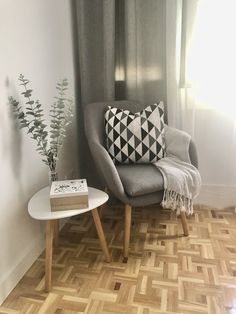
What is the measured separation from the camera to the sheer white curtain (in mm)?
2051

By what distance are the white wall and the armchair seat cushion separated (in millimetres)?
502

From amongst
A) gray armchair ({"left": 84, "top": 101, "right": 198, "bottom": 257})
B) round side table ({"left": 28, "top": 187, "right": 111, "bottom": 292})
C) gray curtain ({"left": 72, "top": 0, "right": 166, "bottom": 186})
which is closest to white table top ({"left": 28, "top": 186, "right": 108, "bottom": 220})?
round side table ({"left": 28, "top": 187, "right": 111, "bottom": 292})

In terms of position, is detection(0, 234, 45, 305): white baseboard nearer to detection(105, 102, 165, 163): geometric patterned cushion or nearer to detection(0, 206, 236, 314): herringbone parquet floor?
detection(0, 206, 236, 314): herringbone parquet floor

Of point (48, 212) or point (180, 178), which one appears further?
point (180, 178)

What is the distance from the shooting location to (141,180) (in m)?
1.73

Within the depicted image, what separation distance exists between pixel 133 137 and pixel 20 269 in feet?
3.24

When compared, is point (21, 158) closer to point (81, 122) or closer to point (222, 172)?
point (81, 122)

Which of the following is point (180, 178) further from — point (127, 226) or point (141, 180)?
point (127, 226)

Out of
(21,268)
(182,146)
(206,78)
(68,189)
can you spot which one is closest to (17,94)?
(68,189)

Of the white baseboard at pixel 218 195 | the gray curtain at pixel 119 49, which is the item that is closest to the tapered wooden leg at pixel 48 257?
the gray curtain at pixel 119 49

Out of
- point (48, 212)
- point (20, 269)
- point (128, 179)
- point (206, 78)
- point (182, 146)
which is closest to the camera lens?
point (48, 212)

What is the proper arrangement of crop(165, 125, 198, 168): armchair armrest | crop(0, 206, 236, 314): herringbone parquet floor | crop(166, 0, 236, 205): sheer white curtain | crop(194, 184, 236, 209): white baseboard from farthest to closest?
1. crop(194, 184, 236, 209): white baseboard
2. crop(166, 0, 236, 205): sheer white curtain
3. crop(165, 125, 198, 168): armchair armrest
4. crop(0, 206, 236, 314): herringbone parquet floor

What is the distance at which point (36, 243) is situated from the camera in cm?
180

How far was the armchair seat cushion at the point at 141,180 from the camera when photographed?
1.68 m
